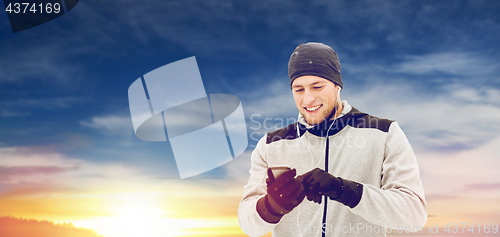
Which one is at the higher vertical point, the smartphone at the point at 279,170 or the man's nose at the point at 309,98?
the man's nose at the point at 309,98

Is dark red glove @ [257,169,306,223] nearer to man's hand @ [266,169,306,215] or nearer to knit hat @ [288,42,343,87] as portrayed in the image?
man's hand @ [266,169,306,215]

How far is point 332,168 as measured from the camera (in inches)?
151

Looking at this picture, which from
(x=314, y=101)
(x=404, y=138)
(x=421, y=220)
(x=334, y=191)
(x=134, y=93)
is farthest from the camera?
(x=134, y=93)

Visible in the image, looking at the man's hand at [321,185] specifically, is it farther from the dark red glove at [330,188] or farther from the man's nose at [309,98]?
the man's nose at [309,98]

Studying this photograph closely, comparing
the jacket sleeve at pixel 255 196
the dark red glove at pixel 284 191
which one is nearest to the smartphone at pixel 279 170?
the dark red glove at pixel 284 191

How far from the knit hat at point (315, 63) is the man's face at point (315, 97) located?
8 cm

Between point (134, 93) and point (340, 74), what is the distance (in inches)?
228

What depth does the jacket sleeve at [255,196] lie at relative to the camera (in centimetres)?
372

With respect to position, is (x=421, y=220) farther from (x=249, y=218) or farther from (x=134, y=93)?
(x=134, y=93)

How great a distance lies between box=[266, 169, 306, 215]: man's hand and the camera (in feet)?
10.2

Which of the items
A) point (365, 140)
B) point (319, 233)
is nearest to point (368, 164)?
point (365, 140)

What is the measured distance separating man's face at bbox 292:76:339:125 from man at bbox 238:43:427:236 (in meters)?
0.01

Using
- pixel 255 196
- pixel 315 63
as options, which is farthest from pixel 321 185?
pixel 315 63

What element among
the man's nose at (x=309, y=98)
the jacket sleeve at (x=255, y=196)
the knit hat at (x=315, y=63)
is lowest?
the jacket sleeve at (x=255, y=196)
